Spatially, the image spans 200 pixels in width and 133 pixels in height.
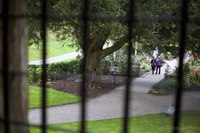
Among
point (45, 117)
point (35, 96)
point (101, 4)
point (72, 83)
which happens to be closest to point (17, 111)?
point (45, 117)

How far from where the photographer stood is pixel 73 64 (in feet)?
69.2

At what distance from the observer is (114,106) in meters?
15.0

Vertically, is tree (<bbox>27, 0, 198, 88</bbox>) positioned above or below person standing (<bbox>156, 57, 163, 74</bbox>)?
above

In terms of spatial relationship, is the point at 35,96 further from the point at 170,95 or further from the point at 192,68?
the point at 192,68

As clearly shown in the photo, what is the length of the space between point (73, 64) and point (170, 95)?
5997 millimetres

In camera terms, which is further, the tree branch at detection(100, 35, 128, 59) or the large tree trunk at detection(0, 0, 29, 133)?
the tree branch at detection(100, 35, 128, 59)

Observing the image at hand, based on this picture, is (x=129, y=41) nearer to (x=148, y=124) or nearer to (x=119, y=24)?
(x=148, y=124)

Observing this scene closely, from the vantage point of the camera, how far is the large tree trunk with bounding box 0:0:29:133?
185 centimetres

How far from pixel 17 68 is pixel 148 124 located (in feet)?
37.2

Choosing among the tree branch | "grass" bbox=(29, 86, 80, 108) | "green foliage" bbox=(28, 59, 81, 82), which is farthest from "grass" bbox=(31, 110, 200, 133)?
"green foliage" bbox=(28, 59, 81, 82)

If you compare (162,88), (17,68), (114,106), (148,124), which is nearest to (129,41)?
(17,68)

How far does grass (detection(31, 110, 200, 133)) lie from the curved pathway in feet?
1.46

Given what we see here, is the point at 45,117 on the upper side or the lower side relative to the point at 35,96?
upper

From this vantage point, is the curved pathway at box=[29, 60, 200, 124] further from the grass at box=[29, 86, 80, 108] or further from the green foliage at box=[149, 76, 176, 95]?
the grass at box=[29, 86, 80, 108]
